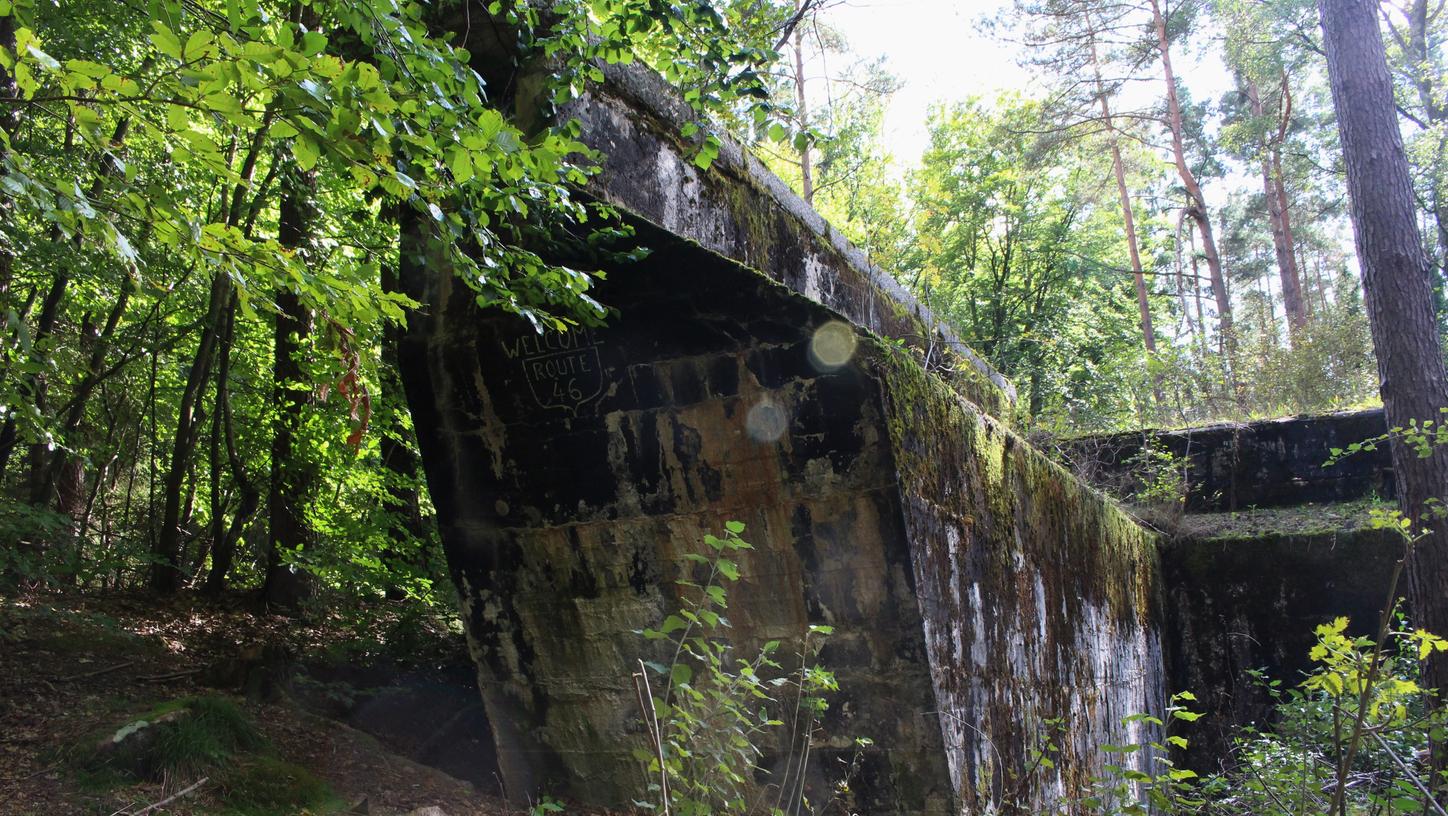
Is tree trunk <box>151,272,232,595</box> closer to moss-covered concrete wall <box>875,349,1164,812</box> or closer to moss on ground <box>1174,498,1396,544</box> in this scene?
moss-covered concrete wall <box>875,349,1164,812</box>

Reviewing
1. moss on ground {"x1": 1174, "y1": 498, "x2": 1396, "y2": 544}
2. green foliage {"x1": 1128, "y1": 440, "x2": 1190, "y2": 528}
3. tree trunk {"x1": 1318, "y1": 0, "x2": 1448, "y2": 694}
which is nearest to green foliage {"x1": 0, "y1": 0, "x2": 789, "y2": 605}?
tree trunk {"x1": 1318, "y1": 0, "x2": 1448, "y2": 694}

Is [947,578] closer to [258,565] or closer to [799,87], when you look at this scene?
[258,565]

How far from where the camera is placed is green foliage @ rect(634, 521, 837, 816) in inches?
105

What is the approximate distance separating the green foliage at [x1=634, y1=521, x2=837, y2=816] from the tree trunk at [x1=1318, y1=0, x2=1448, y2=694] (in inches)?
194

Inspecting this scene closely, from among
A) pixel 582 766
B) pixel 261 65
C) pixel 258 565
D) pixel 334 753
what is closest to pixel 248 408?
pixel 258 565

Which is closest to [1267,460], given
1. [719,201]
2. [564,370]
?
[719,201]

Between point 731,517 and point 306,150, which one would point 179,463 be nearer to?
point 731,517

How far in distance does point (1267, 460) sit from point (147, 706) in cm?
1038

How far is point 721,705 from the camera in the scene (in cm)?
276

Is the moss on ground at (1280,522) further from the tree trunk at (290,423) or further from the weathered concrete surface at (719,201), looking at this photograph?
the tree trunk at (290,423)

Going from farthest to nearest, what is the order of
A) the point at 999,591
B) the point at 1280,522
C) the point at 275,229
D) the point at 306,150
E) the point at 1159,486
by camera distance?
the point at 1159,486 < the point at 1280,522 < the point at 275,229 < the point at 999,591 < the point at 306,150

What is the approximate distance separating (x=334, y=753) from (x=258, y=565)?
15.6 feet

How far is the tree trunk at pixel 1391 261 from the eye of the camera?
20.8 feet

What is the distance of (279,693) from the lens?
5.35 meters
